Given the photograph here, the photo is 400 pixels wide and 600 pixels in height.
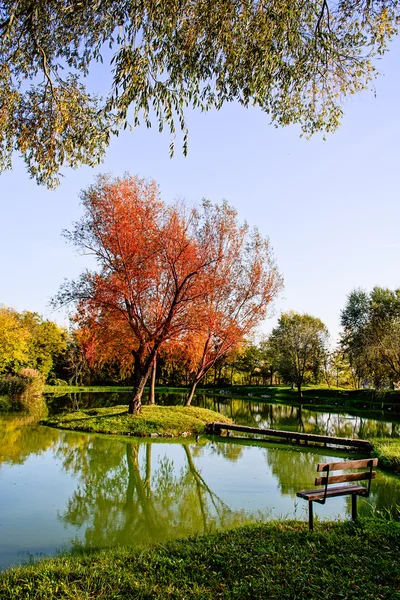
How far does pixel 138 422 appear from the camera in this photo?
1931cm

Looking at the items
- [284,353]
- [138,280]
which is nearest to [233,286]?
[138,280]

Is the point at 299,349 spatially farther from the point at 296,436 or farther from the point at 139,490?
the point at 139,490

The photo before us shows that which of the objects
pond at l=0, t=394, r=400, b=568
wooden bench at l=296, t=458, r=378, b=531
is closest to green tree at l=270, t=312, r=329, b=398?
pond at l=0, t=394, r=400, b=568

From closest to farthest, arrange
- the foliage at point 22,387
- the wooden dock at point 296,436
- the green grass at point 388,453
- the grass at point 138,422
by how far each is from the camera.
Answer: the green grass at point 388,453 → the wooden dock at point 296,436 → the grass at point 138,422 → the foliage at point 22,387

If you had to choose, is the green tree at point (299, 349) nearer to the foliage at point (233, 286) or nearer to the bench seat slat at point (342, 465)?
the foliage at point (233, 286)

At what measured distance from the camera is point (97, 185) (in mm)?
20578

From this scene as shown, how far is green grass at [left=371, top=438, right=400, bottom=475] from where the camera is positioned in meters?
13.1

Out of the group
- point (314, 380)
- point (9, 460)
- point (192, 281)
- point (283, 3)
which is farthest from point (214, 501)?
point (314, 380)

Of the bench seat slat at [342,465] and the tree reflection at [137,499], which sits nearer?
the bench seat slat at [342,465]

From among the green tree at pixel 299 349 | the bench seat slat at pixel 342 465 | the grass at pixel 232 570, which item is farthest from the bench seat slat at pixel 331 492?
the green tree at pixel 299 349

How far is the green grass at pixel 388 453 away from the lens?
13055 mm

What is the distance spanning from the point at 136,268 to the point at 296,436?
415 inches

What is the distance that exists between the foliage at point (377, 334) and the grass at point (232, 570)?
29.9 metres

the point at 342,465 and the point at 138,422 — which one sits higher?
the point at 342,465
